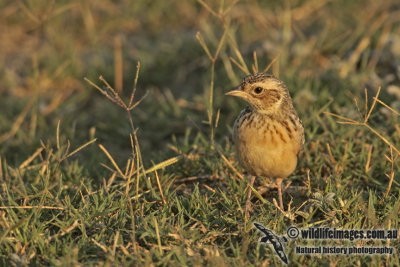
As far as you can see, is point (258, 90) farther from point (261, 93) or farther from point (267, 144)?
point (267, 144)

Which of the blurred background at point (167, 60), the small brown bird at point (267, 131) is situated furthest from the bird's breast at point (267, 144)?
the blurred background at point (167, 60)

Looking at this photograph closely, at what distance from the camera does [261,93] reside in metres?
4.87

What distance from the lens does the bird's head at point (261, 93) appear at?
15.9 ft

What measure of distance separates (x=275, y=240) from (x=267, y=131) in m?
0.96

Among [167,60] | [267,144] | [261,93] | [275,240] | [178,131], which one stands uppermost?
[261,93]

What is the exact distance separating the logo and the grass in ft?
0.17

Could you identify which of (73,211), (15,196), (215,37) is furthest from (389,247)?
(215,37)

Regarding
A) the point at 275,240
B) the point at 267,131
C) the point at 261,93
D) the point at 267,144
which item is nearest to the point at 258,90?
the point at 261,93

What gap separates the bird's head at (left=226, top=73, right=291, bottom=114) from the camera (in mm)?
4852

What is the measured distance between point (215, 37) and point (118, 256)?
4984 mm

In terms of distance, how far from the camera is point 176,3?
32.0ft

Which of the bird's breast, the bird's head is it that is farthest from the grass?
the bird's head

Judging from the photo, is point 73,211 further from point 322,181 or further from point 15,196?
point 322,181

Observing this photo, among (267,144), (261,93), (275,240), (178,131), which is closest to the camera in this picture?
(275,240)
